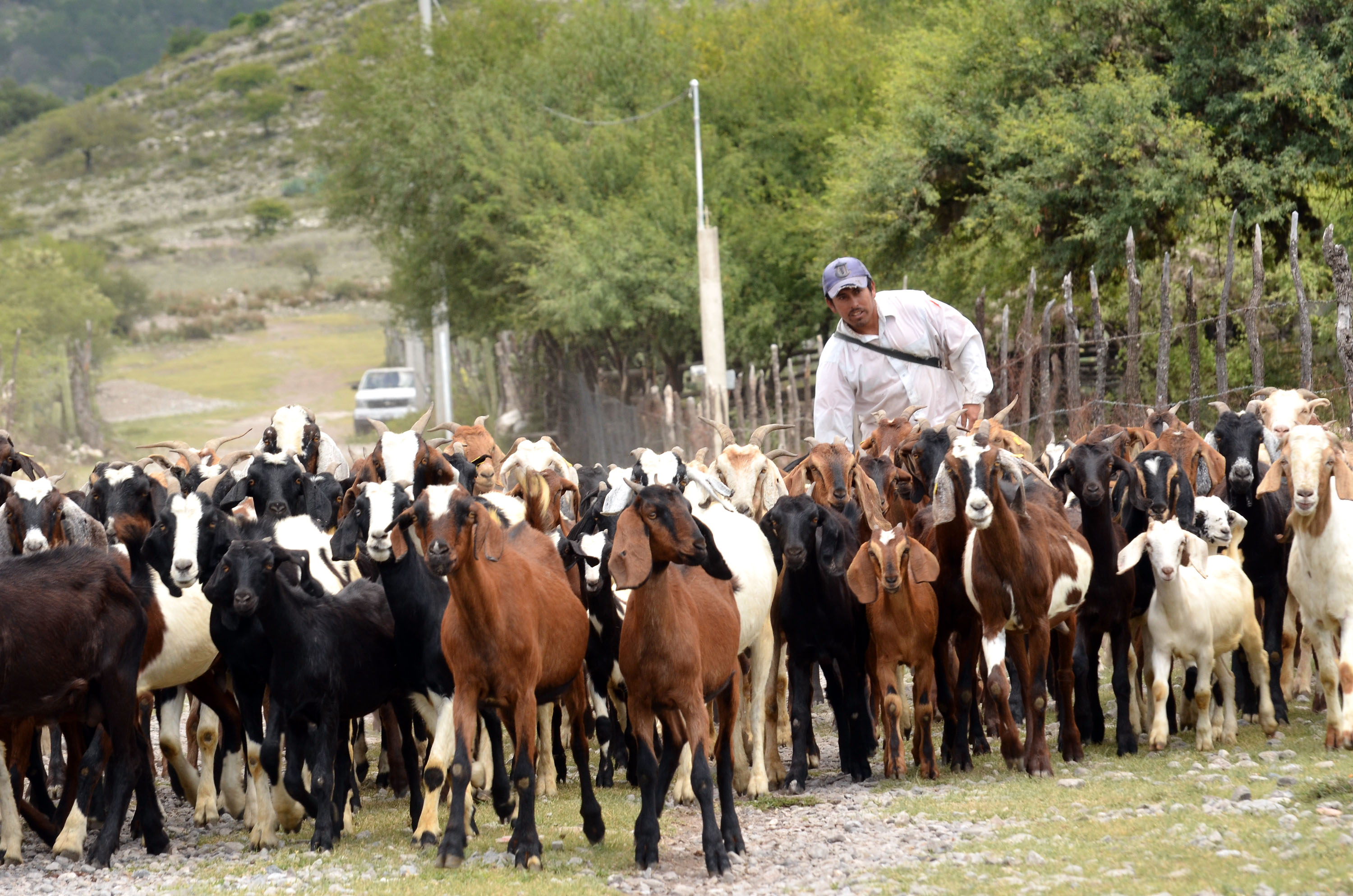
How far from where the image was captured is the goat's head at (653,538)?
6340mm

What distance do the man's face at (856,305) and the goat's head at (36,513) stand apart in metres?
4.51

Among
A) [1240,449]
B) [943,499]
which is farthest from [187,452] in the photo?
[1240,449]

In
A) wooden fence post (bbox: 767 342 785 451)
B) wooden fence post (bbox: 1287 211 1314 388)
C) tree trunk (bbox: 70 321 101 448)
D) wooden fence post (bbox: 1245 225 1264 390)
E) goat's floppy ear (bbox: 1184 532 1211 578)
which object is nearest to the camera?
goat's floppy ear (bbox: 1184 532 1211 578)

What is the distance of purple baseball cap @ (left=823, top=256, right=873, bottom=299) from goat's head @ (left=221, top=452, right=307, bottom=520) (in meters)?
3.27

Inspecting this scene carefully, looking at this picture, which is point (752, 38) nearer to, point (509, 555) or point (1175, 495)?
point (1175, 495)

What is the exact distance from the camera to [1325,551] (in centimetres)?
829

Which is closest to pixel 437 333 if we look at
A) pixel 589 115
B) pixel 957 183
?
pixel 589 115

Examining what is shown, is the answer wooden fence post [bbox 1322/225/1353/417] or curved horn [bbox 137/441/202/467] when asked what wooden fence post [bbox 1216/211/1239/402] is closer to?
wooden fence post [bbox 1322/225/1353/417]

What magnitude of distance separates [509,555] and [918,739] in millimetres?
2602

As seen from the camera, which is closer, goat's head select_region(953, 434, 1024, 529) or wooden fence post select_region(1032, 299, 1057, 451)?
goat's head select_region(953, 434, 1024, 529)

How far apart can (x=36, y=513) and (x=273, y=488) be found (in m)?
1.23

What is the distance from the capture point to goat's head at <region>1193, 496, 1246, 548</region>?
9.23 meters

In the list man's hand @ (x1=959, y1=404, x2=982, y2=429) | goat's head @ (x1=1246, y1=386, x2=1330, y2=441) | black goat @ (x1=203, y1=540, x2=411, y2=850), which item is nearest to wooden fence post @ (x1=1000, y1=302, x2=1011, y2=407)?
goat's head @ (x1=1246, y1=386, x2=1330, y2=441)

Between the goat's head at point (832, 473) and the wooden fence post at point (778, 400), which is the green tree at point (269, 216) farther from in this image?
the goat's head at point (832, 473)
